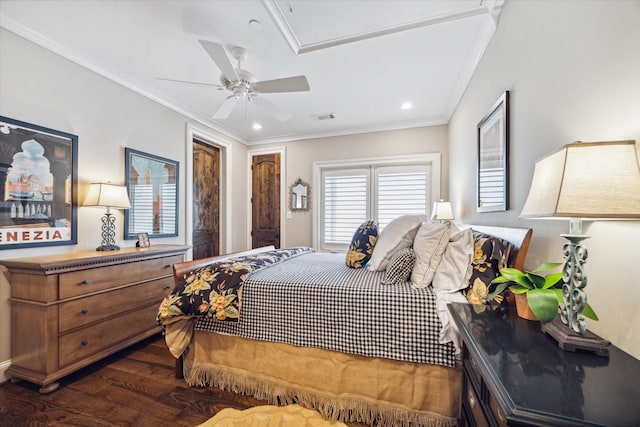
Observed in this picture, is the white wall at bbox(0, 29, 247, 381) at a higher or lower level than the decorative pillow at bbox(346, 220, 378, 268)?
higher

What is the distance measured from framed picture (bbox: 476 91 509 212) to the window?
5.50ft

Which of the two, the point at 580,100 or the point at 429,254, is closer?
the point at 580,100

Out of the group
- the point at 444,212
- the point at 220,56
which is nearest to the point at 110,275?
the point at 220,56

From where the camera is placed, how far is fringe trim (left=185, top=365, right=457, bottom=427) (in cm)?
138

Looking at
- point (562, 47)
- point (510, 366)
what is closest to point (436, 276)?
point (510, 366)

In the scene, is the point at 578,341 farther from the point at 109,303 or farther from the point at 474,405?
the point at 109,303

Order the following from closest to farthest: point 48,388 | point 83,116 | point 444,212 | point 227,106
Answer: point 48,388 < point 83,116 < point 227,106 < point 444,212

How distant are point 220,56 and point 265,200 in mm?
2987

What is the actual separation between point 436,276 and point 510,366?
82cm

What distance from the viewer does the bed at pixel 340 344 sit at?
4.43ft

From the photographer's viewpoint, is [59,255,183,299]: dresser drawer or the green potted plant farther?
[59,255,183,299]: dresser drawer

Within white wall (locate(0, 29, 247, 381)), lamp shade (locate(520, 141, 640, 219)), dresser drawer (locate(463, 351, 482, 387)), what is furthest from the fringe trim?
white wall (locate(0, 29, 247, 381))

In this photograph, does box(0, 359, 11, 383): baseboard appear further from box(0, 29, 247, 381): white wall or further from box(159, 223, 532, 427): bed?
box(159, 223, 532, 427): bed

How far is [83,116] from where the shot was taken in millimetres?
2320
